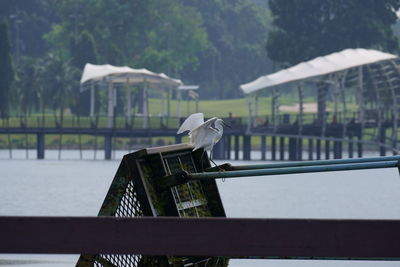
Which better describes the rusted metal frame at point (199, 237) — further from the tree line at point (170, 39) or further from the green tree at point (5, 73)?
the green tree at point (5, 73)

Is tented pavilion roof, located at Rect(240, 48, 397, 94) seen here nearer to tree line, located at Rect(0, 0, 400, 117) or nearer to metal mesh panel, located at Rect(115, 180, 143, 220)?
tree line, located at Rect(0, 0, 400, 117)

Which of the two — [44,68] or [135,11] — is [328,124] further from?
[135,11]

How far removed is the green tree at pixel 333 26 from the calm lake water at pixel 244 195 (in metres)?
36.7

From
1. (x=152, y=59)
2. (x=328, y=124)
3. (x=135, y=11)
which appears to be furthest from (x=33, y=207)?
(x=135, y=11)

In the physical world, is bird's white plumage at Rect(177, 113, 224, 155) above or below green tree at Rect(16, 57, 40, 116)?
above

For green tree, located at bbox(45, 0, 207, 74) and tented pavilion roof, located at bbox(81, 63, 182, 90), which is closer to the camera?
tented pavilion roof, located at bbox(81, 63, 182, 90)

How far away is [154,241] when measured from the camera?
32.1 ft

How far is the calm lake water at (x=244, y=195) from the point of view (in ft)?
130

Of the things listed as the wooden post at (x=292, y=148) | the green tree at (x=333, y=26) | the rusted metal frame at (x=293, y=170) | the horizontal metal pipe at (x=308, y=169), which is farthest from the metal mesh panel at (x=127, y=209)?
the green tree at (x=333, y=26)

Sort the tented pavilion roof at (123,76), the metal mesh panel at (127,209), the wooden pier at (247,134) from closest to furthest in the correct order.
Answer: the metal mesh panel at (127,209) → the wooden pier at (247,134) → the tented pavilion roof at (123,76)

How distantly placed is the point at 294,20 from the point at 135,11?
78.7ft

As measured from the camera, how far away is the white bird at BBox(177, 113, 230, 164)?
1249 centimetres

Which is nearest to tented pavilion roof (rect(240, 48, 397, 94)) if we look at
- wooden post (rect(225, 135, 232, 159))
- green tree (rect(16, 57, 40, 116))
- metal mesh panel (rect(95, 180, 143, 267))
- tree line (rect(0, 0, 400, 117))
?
wooden post (rect(225, 135, 232, 159))

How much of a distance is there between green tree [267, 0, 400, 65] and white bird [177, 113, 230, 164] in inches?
4193
